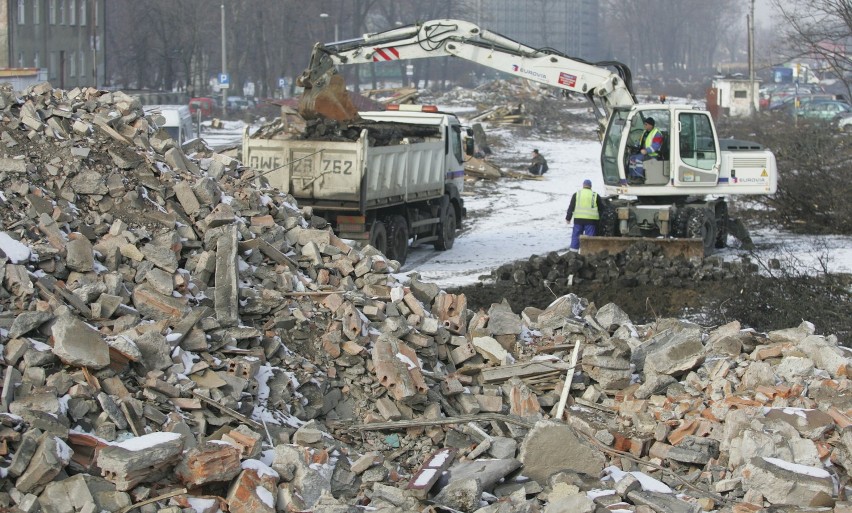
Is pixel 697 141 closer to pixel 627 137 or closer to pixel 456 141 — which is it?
pixel 627 137

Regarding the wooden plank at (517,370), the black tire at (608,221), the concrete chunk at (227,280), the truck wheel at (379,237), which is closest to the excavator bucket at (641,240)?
the black tire at (608,221)

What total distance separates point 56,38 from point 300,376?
159 feet

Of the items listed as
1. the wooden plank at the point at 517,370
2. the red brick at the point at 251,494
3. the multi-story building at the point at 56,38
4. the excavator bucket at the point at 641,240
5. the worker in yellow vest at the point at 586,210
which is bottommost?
the red brick at the point at 251,494

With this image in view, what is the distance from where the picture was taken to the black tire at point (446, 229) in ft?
66.2

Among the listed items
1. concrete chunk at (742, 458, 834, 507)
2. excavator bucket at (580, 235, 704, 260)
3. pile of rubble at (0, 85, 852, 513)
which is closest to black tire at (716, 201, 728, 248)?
excavator bucket at (580, 235, 704, 260)

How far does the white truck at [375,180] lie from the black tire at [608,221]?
295 centimetres

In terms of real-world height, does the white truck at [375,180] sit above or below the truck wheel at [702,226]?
above

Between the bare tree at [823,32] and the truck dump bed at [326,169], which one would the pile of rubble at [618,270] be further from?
the bare tree at [823,32]

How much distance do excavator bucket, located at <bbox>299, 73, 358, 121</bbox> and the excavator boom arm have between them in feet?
3.03

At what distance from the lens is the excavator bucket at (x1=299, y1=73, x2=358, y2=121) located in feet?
57.0

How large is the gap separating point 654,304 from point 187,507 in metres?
9.62

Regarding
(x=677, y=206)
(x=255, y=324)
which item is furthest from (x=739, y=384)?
(x=677, y=206)

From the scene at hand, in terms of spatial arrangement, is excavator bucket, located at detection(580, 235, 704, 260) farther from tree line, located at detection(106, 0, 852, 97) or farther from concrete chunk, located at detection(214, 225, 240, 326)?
tree line, located at detection(106, 0, 852, 97)

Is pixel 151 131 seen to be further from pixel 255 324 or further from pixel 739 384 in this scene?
pixel 739 384
